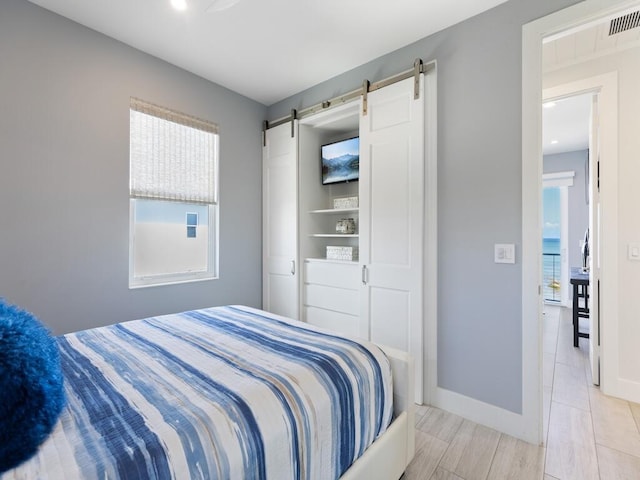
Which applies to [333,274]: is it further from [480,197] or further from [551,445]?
[551,445]

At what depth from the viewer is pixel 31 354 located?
83 cm

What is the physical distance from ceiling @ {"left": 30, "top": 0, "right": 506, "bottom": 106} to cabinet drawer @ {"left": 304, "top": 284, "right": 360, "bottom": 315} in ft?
6.91

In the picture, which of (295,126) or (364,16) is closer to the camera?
(364,16)

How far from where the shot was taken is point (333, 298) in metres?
2.92

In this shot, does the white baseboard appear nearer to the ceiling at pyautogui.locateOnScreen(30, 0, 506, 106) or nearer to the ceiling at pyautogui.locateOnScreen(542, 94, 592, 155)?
the ceiling at pyautogui.locateOnScreen(30, 0, 506, 106)

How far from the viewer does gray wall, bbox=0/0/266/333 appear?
6.34 ft

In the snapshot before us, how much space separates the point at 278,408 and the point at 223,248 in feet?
7.61

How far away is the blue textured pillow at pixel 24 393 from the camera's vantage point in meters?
0.71

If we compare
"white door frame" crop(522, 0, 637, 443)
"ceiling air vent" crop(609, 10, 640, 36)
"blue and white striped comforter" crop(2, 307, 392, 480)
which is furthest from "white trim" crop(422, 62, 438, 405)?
"ceiling air vent" crop(609, 10, 640, 36)

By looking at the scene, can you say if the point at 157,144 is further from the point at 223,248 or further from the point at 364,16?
the point at 364,16

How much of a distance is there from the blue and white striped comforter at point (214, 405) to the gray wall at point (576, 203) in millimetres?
5546

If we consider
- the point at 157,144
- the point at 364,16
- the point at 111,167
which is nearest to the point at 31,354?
the point at 111,167

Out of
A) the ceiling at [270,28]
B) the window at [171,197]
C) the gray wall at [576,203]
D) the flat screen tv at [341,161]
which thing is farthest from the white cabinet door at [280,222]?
the gray wall at [576,203]

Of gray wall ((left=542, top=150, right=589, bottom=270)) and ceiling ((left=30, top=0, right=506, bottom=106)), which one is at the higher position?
ceiling ((left=30, top=0, right=506, bottom=106))
